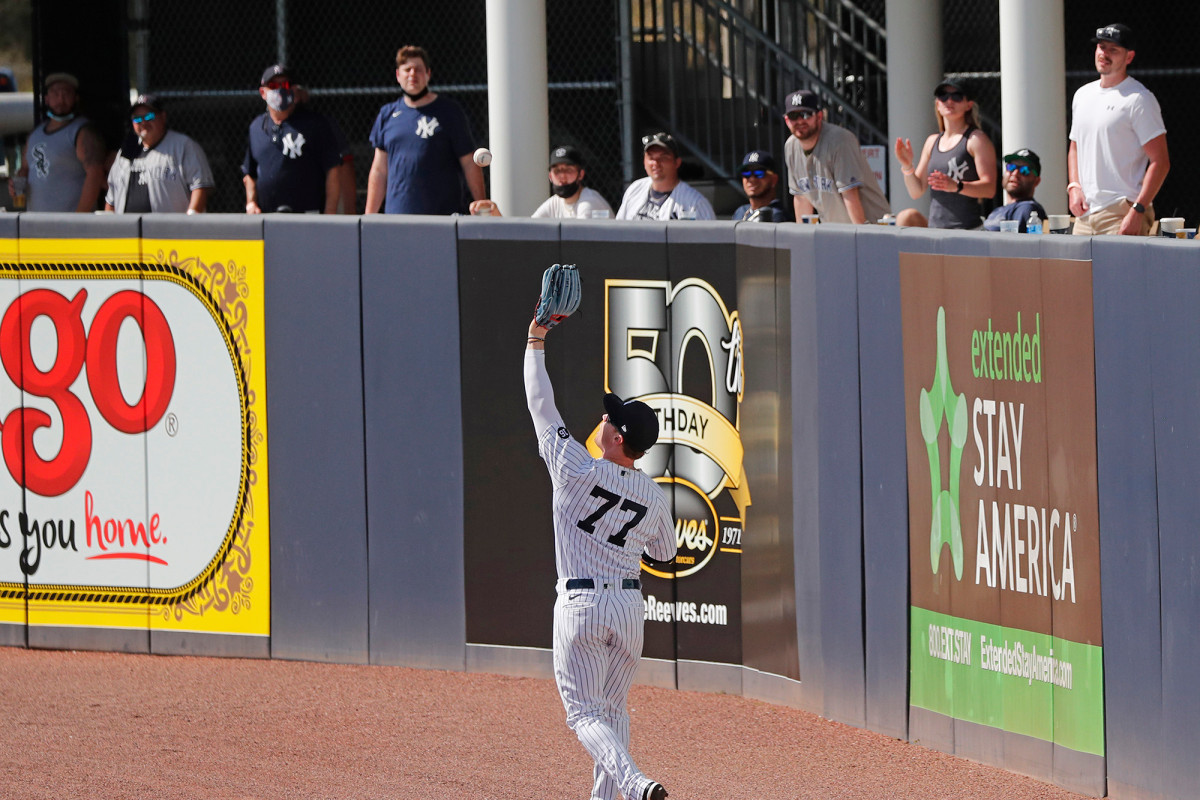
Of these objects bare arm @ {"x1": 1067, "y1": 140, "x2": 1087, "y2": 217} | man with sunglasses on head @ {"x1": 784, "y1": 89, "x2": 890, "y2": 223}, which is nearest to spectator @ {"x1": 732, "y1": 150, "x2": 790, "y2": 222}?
man with sunglasses on head @ {"x1": 784, "y1": 89, "x2": 890, "y2": 223}

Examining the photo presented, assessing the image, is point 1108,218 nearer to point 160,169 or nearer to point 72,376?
point 72,376

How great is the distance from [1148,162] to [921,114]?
4.49 m

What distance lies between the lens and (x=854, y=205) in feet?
31.0

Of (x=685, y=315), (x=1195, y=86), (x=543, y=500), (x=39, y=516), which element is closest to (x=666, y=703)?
(x=543, y=500)

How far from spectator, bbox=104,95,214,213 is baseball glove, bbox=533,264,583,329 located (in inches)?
215

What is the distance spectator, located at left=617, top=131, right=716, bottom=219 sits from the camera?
9664mm

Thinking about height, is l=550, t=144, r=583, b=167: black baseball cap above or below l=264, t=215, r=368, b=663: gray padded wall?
above

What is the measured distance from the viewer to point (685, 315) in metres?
8.46

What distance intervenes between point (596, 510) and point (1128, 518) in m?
1.92

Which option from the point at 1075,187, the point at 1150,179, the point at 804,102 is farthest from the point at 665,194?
the point at 1150,179

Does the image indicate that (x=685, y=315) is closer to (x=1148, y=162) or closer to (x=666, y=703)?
(x=666, y=703)

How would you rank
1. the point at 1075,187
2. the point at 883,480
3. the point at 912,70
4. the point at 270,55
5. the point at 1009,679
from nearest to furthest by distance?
the point at 1009,679 → the point at 883,480 → the point at 1075,187 → the point at 912,70 → the point at 270,55

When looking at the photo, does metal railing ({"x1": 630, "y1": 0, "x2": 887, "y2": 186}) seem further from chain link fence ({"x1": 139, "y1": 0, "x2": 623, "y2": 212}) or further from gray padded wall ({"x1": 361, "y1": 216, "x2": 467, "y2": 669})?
gray padded wall ({"x1": 361, "y1": 216, "x2": 467, "y2": 669})

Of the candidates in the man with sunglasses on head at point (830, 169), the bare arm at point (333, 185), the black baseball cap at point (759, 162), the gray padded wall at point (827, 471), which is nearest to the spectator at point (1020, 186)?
the man with sunglasses on head at point (830, 169)
